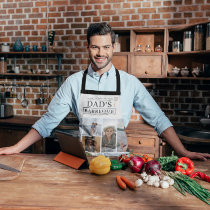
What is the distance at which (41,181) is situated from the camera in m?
1.32

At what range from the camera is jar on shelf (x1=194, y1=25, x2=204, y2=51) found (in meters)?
3.08

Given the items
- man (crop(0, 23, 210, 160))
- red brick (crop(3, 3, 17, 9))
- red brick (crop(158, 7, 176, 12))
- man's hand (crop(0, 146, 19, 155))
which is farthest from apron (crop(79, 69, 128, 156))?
red brick (crop(3, 3, 17, 9))

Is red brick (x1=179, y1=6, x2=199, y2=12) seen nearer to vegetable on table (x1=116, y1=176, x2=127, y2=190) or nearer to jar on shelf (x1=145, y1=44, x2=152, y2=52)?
jar on shelf (x1=145, y1=44, x2=152, y2=52)

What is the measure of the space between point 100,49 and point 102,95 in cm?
38

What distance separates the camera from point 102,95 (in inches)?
82.7

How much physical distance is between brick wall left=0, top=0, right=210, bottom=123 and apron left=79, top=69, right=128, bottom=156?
5.63 feet

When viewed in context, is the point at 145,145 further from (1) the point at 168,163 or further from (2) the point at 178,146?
(1) the point at 168,163

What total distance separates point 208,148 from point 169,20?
1.84 metres

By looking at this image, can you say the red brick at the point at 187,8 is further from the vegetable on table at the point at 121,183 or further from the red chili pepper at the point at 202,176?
the vegetable on table at the point at 121,183

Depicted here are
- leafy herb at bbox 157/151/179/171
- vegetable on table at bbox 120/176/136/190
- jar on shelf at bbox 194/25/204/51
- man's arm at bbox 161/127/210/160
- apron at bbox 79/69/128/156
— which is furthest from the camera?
jar on shelf at bbox 194/25/204/51

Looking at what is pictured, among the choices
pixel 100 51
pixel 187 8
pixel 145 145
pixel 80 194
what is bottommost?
pixel 145 145

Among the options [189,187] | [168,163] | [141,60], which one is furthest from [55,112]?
[141,60]

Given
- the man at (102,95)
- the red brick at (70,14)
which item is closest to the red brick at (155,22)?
the red brick at (70,14)

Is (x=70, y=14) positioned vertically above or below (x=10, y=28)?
above
